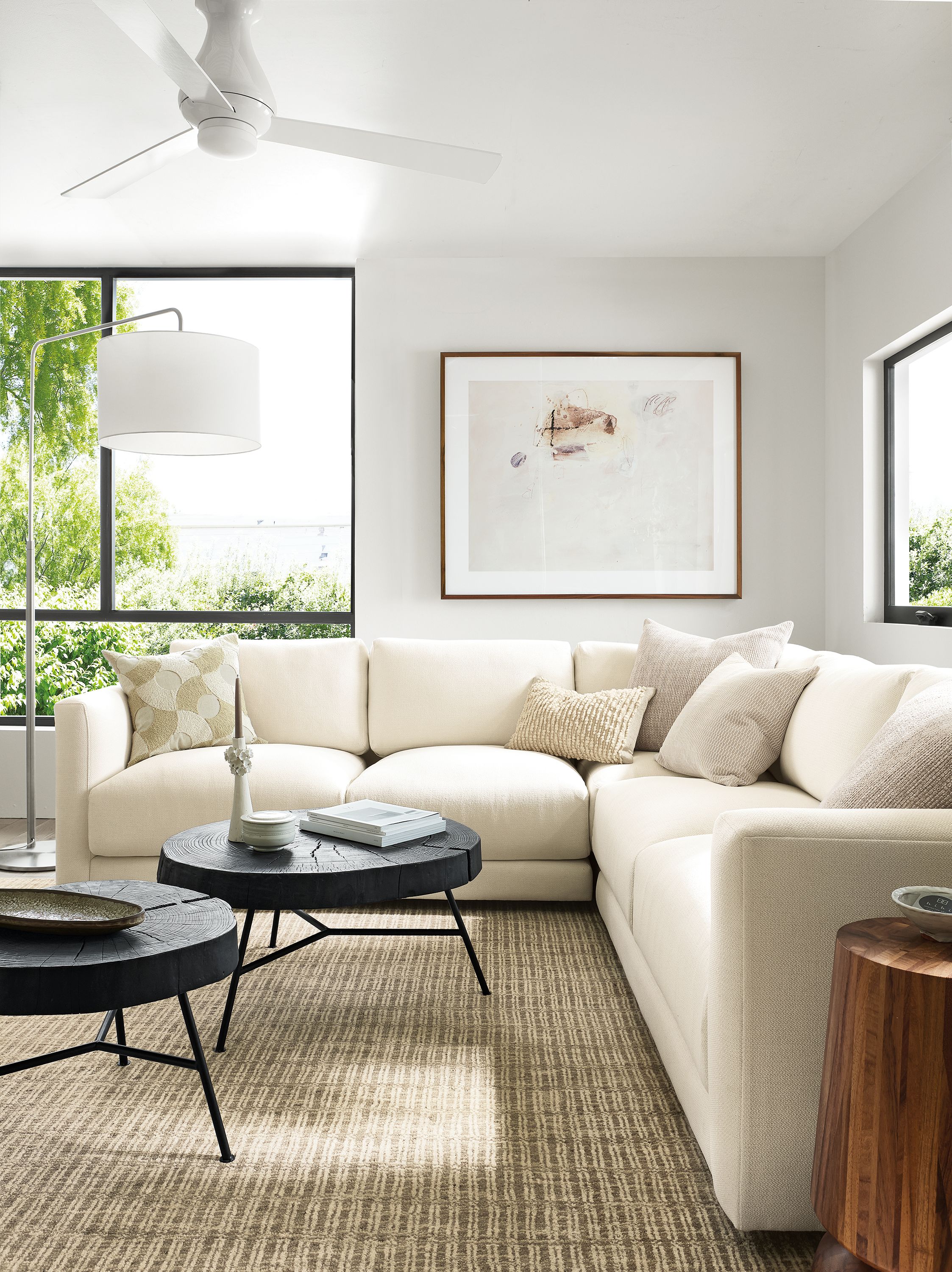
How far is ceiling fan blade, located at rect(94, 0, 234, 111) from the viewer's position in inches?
72.0

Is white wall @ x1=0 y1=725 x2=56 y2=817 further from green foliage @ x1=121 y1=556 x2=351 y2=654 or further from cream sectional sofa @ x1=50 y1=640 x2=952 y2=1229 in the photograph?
cream sectional sofa @ x1=50 y1=640 x2=952 y2=1229

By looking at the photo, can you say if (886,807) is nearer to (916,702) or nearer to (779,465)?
(916,702)

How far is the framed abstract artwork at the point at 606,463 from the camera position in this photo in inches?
175

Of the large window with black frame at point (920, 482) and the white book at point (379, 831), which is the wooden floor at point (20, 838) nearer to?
the white book at point (379, 831)

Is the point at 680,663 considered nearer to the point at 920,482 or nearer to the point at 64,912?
the point at 920,482

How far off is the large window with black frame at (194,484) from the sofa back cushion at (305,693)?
895mm

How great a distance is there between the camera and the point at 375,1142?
5.85 feet

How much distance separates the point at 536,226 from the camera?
Result: 161 inches

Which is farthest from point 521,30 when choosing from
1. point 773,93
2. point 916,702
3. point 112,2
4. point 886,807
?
point 886,807

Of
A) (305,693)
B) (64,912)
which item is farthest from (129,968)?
(305,693)

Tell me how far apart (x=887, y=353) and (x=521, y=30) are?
2075 millimetres

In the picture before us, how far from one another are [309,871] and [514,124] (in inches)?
97.8

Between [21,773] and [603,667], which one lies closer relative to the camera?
[603,667]

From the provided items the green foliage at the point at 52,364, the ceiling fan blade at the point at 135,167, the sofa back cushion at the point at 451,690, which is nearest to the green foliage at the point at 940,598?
the sofa back cushion at the point at 451,690
